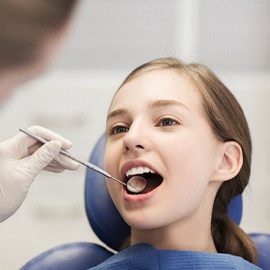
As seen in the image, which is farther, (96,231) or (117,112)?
(96,231)

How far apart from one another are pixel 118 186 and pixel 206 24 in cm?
171

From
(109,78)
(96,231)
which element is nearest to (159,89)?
(96,231)

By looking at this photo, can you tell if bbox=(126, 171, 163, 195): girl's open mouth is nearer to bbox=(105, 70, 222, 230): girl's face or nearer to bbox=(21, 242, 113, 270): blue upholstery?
bbox=(105, 70, 222, 230): girl's face

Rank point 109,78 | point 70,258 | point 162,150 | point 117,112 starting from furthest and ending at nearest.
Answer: point 109,78 → point 70,258 → point 117,112 → point 162,150

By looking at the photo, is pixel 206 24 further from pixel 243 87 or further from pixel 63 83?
pixel 63 83

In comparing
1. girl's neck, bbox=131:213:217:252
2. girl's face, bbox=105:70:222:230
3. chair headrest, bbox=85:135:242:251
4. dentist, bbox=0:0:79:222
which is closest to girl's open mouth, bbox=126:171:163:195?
girl's face, bbox=105:70:222:230

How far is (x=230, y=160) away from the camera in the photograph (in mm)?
1412

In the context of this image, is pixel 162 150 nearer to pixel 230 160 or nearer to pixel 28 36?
pixel 230 160

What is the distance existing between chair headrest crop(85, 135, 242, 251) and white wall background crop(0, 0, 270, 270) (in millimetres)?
1242

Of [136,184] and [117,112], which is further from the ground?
[117,112]

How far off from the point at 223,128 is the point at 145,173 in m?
0.24

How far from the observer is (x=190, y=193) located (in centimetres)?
129

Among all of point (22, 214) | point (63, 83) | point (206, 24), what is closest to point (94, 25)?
point (63, 83)

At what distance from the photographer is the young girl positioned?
1.26m
